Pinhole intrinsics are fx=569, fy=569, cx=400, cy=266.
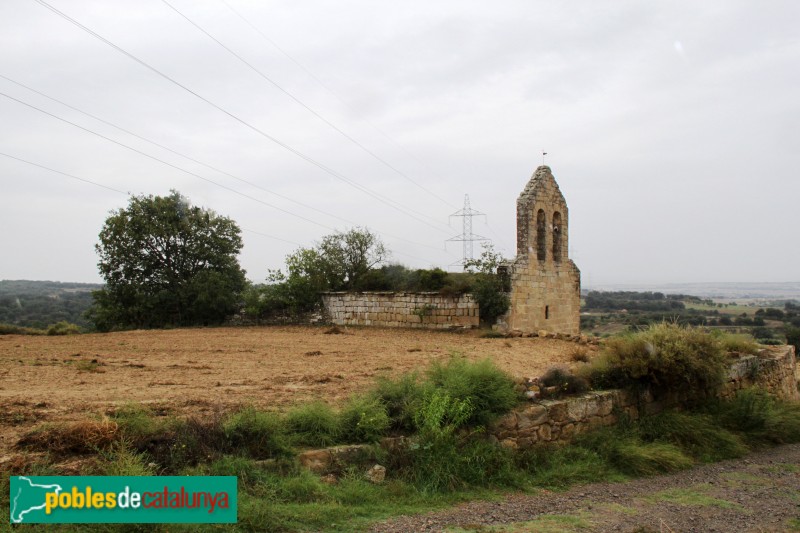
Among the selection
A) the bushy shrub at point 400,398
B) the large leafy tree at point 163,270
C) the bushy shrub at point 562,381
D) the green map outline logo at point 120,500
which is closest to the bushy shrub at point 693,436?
the bushy shrub at point 562,381

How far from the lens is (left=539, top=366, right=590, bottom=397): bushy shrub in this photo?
26.6 ft

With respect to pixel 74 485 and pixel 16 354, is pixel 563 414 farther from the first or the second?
pixel 16 354

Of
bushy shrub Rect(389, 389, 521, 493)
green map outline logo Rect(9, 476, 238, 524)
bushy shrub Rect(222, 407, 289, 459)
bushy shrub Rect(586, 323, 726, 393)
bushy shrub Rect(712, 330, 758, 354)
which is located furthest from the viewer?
bushy shrub Rect(712, 330, 758, 354)

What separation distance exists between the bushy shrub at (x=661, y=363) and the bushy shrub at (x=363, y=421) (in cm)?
377

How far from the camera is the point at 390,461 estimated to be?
6.15 metres

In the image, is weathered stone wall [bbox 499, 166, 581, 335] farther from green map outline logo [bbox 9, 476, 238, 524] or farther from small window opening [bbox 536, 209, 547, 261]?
green map outline logo [bbox 9, 476, 238, 524]

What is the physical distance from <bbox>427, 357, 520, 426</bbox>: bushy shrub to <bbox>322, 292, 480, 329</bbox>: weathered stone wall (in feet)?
35.3

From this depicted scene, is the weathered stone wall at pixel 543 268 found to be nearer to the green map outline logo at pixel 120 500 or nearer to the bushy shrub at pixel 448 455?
the bushy shrub at pixel 448 455

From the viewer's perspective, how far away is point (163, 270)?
23.3m

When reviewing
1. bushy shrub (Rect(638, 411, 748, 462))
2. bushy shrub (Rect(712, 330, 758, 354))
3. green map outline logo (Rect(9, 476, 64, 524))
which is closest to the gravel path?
bushy shrub (Rect(638, 411, 748, 462))

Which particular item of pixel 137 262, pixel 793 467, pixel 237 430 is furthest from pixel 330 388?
pixel 137 262

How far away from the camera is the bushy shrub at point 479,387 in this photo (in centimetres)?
689

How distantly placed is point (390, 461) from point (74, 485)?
299 cm

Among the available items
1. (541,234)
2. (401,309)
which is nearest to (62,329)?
(401,309)
